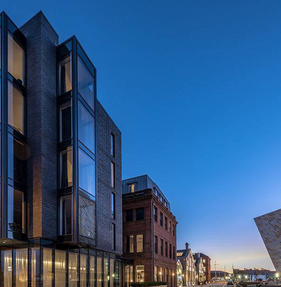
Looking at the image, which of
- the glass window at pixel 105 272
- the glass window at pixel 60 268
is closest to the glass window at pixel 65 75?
the glass window at pixel 60 268

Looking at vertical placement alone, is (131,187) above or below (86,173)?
below

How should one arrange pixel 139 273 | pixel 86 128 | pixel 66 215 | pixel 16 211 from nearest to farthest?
1. pixel 16 211
2. pixel 66 215
3. pixel 86 128
4. pixel 139 273

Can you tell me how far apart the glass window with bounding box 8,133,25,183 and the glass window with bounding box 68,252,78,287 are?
610 cm

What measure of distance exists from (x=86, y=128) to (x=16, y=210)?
7210 mm

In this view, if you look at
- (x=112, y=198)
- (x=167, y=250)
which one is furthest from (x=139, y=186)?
(x=112, y=198)

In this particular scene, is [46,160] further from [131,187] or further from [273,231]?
[273,231]

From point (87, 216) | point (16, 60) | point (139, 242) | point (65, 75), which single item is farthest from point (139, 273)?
point (16, 60)

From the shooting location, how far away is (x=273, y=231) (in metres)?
41.0

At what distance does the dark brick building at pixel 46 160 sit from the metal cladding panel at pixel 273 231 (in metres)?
26.2

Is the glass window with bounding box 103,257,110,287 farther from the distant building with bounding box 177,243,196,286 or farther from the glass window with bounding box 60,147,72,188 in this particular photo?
the distant building with bounding box 177,243,196,286

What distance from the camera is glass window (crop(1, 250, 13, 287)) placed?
57.2 feet

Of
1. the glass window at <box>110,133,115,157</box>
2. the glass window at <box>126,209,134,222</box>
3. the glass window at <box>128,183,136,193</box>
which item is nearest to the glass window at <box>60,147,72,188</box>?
the glass window at <box>110,133,115,157</box>

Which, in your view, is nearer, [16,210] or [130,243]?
[16,210]

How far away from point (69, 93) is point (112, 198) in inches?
511
